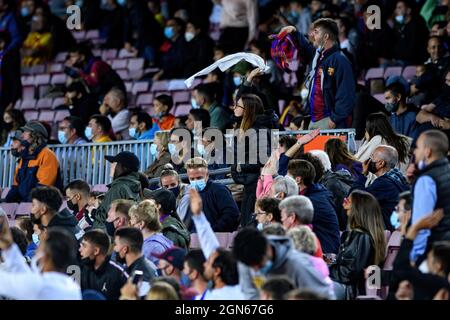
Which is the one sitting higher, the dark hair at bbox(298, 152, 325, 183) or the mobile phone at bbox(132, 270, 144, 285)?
the dark hair at bbox(298, 152, 325, 183)

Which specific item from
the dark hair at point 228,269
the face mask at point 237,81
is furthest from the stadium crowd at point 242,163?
the face mask at point 237,81

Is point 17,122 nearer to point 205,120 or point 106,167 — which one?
point 106,167

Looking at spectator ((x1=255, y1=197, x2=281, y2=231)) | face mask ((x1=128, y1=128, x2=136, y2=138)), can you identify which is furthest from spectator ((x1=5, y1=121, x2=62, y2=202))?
spectator ((x1=255, y1=197, x2=281, y2=231))

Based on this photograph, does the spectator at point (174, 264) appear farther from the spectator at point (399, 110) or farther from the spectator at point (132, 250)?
the spectator at point (399, 110)

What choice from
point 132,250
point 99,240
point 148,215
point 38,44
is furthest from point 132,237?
point 38,44

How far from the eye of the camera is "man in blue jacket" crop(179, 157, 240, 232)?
38.5 ft

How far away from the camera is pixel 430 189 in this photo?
8.90 metres

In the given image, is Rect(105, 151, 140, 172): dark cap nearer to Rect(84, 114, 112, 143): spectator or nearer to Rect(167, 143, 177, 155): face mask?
Rect(167, 143, 177, 155): face mask

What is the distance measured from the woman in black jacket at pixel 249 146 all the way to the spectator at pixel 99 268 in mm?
2157

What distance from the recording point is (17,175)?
14453 mm

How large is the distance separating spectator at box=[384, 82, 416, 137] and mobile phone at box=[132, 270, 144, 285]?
15.9 feet

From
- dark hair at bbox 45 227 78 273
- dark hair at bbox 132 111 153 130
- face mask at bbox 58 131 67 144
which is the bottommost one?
dark hair at bbox 45 227 78 273

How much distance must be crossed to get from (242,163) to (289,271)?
3621 millimetres
